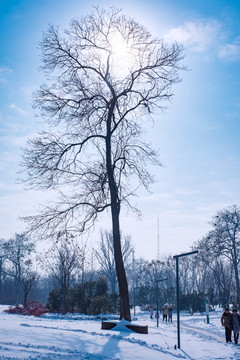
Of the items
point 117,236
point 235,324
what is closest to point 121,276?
point 117,236

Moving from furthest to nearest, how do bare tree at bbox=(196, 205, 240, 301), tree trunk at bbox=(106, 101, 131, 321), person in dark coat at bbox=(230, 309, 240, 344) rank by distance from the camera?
bare tree at bbox=(196, 205, 240, 301), tree trunk at bbox=(106, 101, 131, 321), person in dark coat at bbox=(230, 309, 240, 344)

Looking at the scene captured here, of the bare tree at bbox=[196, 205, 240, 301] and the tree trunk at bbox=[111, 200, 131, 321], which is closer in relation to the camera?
the tree trunk at bbox=[111, 200, 131, 321]

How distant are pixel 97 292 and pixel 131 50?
2156cm

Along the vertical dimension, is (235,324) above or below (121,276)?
below

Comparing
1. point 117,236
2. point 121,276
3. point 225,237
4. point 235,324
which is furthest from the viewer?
point 225,237

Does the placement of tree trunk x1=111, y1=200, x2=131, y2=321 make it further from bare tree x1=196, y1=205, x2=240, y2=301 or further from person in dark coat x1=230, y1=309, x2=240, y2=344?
bare tree x1=196, y1=205, x2=240, y2=301

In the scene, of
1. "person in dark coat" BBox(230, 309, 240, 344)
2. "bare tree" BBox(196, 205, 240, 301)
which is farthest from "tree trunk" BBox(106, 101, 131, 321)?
"bare tree" BBox(196, 205, 240, 301)

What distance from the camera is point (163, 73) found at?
16.3 meters

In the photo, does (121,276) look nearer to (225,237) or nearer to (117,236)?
(117,236)

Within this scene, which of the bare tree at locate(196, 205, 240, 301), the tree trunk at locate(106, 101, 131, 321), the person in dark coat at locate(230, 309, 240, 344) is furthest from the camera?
the bare tree at locate(196, 205, 240, 301)

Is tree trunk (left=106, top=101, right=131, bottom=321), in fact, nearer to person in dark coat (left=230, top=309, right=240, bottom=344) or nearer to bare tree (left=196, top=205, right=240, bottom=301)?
person in dark coat (left=230, top=309, right=240, bottom=344)

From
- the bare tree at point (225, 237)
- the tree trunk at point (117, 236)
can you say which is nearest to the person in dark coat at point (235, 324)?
the tree trunk at point (117, 236)

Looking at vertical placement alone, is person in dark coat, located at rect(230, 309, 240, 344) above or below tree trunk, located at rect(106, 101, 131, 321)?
below

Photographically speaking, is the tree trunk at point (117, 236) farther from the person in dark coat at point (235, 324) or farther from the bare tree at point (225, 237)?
the bare tree at point (225, 237)
